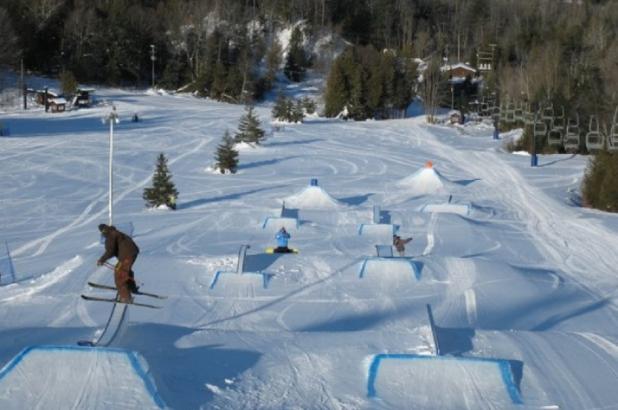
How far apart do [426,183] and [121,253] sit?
17.9m

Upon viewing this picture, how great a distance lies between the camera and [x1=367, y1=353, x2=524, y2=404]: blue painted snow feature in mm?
6492

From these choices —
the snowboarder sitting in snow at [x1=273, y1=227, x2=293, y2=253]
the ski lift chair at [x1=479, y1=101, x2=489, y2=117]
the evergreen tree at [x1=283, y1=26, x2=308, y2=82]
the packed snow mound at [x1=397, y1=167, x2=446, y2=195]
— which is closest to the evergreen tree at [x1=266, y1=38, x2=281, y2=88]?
the evergreen tree at [x1=283, y1=26, x2=308, y2=82]

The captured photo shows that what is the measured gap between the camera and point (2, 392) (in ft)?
20.4

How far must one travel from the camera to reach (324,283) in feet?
40.2

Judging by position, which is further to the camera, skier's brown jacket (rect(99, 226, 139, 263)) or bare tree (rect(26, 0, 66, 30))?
bare tree (rect(26, 0, 66, 30))

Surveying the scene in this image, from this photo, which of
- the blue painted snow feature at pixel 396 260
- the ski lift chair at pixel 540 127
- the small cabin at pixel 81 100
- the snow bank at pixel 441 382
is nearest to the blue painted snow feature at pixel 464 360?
the snow bank at pixel 441 382

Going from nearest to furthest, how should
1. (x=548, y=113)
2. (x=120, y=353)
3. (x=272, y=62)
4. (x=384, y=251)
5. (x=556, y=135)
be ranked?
(x=120, y=353) → (x=384, y=251) → (x=548, y=113) → (x=556, y=135) → (x=272, y=62)

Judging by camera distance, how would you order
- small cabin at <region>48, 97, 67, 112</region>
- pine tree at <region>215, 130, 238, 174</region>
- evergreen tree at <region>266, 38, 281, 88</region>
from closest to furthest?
pine tree at <region>215, 130, 238, 174</region> < small cabin at <region>48, 97, 67, 112</region> < evergreen tree at <region>266, 38, 281, 88</region>

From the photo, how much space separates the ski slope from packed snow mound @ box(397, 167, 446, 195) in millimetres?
70

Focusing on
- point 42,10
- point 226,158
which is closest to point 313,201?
point 226,158

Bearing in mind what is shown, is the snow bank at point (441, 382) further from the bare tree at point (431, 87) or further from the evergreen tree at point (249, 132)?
the bare tree at point (431, 87)

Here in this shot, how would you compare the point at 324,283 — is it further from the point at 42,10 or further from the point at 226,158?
the point at 42,10

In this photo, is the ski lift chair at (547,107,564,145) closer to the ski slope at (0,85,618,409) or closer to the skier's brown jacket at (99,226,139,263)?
the ski slope at (0,85,618,409)

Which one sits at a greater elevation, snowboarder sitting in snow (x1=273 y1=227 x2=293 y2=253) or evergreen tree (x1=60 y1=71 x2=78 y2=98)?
evergreen tree (x1=60 y1=71 x2=78 y2=98)
